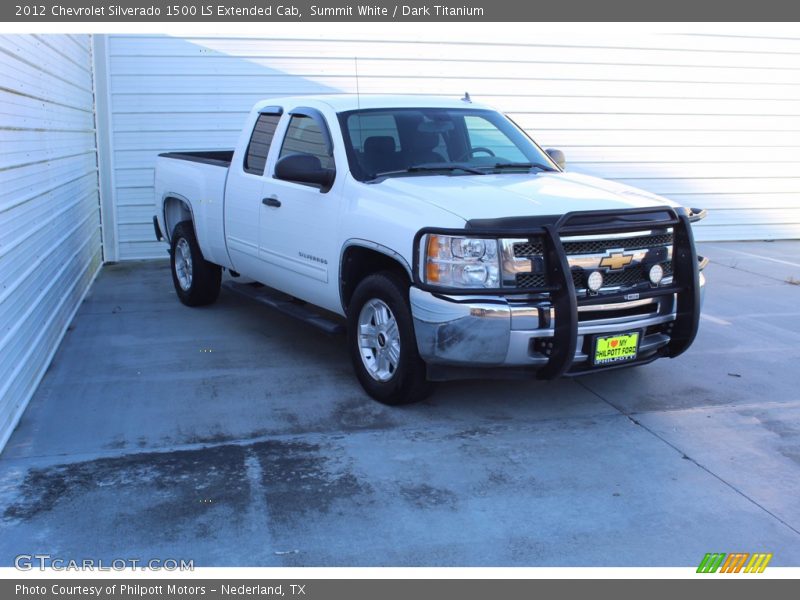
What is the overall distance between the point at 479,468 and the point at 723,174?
9.84 metres

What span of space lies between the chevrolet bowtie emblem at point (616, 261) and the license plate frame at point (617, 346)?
0.40m

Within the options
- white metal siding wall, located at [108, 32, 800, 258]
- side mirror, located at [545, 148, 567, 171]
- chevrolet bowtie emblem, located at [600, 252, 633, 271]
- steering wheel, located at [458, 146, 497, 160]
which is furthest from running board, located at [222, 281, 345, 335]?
white metal siding wall, located at [108, 32, 800, 258]

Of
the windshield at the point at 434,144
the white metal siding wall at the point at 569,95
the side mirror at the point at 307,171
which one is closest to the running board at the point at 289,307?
the side mirror at the point at 307,171

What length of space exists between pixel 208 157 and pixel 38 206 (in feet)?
8.80

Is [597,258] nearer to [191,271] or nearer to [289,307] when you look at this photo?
[289,307]

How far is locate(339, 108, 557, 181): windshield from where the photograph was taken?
6.14 m

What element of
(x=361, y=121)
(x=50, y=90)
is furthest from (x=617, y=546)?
(x=50, y=90)

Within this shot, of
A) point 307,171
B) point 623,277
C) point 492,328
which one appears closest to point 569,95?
point 307,171

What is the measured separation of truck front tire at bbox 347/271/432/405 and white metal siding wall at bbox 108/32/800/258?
617cm

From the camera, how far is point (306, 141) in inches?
262

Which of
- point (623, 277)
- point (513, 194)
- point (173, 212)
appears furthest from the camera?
point (173, 212)

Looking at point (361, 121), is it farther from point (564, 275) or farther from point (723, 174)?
point (723, 174)

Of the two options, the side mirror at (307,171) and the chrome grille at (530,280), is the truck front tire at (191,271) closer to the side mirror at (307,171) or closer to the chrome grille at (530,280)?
the side mirror at (307,171)

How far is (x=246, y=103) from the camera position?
1118cm
